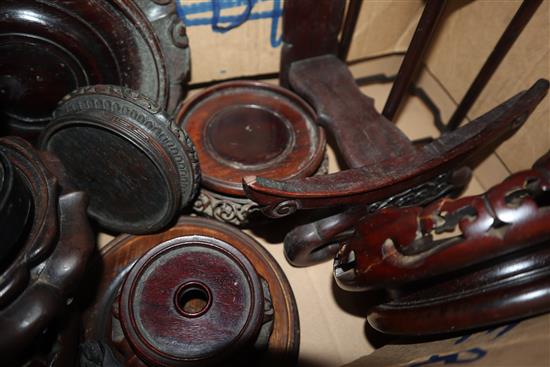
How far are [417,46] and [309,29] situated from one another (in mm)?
353

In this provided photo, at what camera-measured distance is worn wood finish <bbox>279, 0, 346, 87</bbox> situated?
129 cm

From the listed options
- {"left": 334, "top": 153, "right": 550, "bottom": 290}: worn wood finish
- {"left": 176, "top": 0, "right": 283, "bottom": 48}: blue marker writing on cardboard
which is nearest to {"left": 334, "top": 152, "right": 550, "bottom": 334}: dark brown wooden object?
{"left": 334, "top": 153, "right": 550, "bottom": 290}: worn wood finish

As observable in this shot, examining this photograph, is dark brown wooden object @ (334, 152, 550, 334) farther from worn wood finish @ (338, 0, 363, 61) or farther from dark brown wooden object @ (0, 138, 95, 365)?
worn wood finish @ (338, 0, 363, 61)

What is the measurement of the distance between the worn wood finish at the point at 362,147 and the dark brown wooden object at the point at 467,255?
0.55 ft

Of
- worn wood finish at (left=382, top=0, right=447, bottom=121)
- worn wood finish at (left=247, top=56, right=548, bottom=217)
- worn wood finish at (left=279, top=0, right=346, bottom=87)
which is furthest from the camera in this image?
worn wood finish at (left=279, top=0, right=346, bottom=87)

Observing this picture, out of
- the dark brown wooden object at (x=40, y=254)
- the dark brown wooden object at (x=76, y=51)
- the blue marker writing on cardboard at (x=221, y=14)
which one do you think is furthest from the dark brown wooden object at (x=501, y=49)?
the dark brown wooden object at (x=40, y=254)

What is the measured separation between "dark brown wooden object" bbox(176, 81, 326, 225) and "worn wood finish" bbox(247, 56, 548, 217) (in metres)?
0.07

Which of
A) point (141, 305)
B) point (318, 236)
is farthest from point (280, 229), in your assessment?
point (141, 305)

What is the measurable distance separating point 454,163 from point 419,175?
0.40 feet

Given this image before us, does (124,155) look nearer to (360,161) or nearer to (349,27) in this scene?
(360,161)

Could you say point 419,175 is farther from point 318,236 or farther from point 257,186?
point 257,186

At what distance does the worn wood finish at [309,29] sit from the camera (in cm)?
129

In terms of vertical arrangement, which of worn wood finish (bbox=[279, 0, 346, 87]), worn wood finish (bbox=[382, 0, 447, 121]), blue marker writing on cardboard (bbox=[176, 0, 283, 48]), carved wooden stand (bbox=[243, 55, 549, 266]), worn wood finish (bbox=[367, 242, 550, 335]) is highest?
blue marker writing on cardboard (bbox=[176, 0, 283, 48])

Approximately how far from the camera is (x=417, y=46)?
3.74 feet
